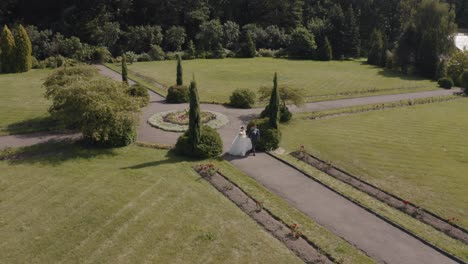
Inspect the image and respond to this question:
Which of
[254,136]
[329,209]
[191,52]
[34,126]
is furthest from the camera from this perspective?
[191,52]

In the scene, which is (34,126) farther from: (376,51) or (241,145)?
(376,51)

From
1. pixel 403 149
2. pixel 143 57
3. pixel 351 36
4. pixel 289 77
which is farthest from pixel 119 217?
pixel 351 36

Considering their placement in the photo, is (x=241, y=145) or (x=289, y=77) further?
(x=289, y=77)

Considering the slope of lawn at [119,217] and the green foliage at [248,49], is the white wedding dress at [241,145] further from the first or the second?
the green foliage at [248,49]

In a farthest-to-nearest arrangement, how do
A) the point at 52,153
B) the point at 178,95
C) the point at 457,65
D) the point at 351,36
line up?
the point at 351,36 < the point at 457,65 < the point at 178,95 < the point at 52,153

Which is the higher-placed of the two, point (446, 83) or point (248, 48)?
point (248, 48)

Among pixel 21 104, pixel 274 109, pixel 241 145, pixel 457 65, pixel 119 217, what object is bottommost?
pixel 119 217

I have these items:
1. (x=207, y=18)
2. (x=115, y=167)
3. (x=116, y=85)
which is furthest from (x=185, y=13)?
(x=115, y=167)
